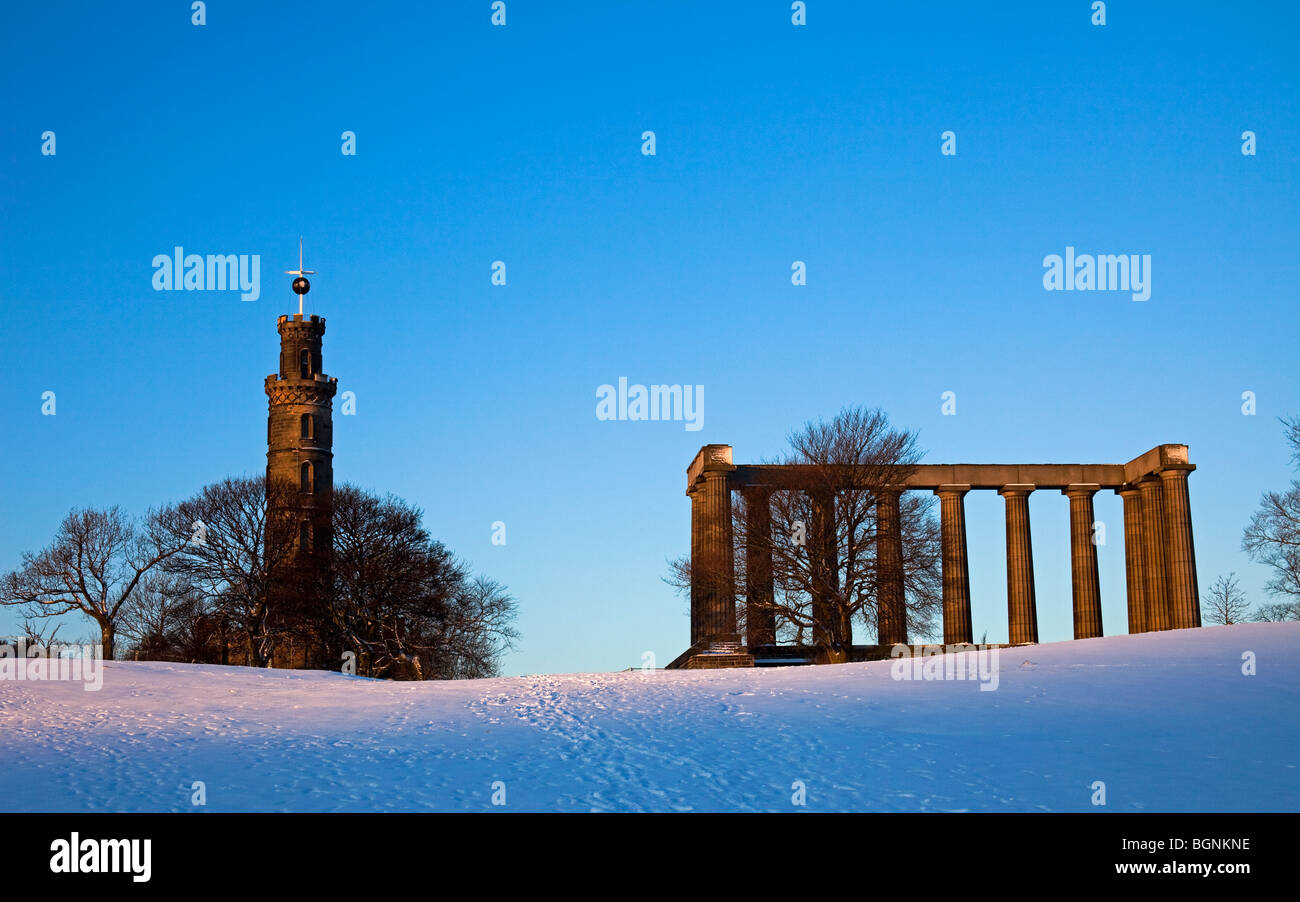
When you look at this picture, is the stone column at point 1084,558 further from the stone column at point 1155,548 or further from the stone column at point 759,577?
the stone column at point 759,577

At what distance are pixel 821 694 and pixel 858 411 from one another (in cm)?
4229

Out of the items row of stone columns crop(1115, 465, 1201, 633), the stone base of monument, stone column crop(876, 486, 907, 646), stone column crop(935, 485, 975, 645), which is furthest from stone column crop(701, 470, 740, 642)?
row of stone columns crop(1115, 465, 1201, 633)

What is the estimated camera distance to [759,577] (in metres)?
62.7

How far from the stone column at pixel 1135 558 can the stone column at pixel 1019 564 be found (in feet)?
22.4

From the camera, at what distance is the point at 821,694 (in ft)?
83.7

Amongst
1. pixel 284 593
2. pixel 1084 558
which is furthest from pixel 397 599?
pixel 1084 558

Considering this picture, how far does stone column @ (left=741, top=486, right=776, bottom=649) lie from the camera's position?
62.2 metres

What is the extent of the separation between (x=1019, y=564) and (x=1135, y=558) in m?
8.35

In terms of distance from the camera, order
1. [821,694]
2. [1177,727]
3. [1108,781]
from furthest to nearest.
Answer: [821,694] < [1177,727] < [1108,781]

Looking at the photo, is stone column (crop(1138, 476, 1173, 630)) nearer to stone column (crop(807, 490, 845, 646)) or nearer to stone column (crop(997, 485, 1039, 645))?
stone column (crop(997, 485, 1039, 645))

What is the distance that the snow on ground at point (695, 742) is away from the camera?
15922mm
